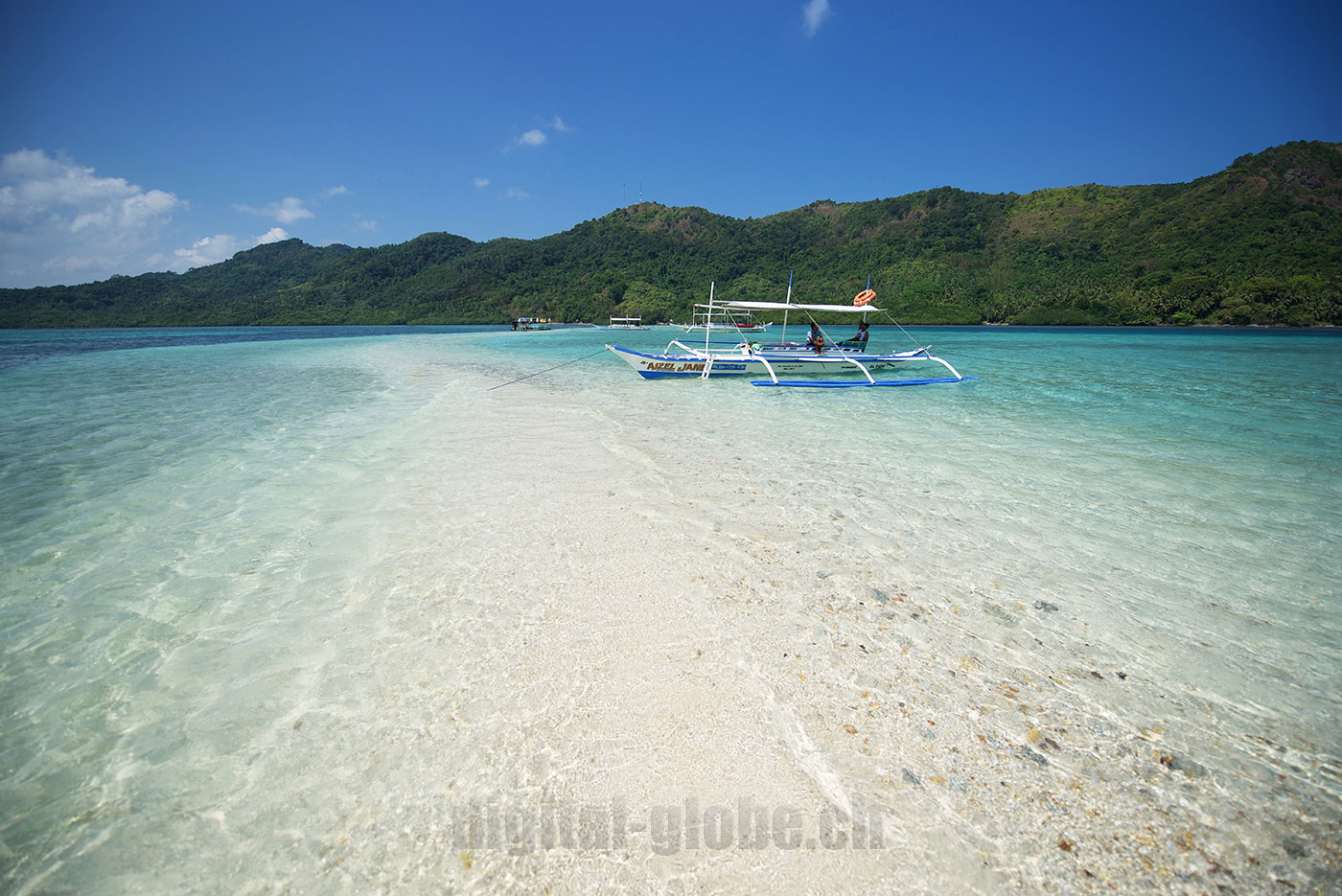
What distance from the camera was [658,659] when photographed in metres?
3.06

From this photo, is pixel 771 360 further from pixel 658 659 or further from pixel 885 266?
pixel 885 266

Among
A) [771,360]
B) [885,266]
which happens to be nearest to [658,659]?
[771,360]

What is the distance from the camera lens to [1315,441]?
9.12m

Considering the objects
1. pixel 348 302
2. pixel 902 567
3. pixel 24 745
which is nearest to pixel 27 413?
pixel 24 745

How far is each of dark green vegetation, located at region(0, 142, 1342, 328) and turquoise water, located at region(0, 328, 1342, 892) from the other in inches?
3986

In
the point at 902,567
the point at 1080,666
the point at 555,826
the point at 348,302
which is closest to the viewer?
the point at 555,826

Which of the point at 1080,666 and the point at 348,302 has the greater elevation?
the point at 348,302

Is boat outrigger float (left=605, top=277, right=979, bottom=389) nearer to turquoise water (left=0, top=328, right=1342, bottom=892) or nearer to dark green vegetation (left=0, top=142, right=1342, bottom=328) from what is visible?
turquoise water (left=0, top=328, right=1342, bottom=892)

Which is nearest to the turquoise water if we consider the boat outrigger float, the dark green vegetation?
the boat outrigger float

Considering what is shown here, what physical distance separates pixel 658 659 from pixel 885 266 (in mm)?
136118

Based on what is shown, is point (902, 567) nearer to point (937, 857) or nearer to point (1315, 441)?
point (937, 857)

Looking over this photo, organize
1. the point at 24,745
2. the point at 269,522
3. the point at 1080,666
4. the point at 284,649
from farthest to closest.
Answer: the point at 269,522
the point at 284,649
the point at 1080,666
the point at 24,745

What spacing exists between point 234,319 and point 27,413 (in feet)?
435

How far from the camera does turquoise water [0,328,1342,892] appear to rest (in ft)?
6.40
